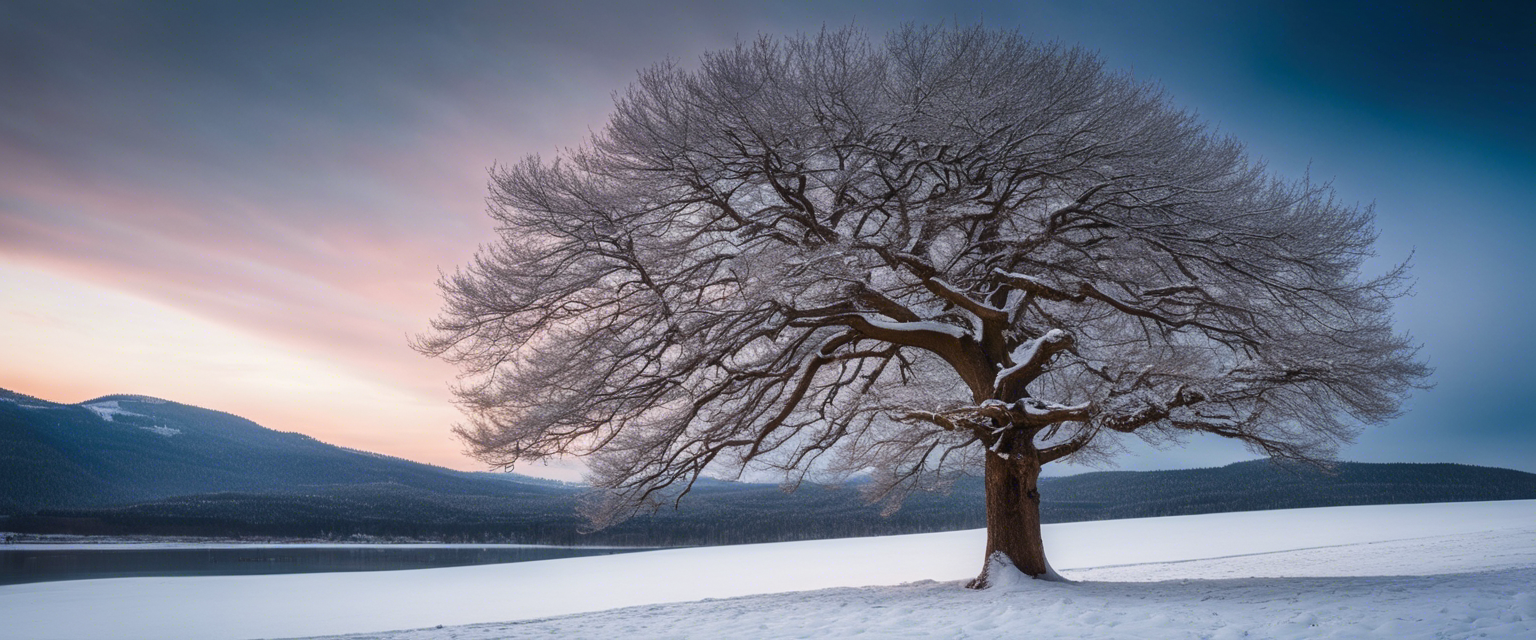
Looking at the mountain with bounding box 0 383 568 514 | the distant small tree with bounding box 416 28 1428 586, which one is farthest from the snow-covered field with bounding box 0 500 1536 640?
the mountain with bounding box 0 383 568 514

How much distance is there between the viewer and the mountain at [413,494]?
58844mm

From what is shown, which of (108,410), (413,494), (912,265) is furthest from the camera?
(108,410)

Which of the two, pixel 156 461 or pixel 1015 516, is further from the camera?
pixel 156 461

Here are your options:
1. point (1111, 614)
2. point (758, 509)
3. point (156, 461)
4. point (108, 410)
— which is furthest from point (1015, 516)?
point (108, 410)

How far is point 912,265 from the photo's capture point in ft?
32.0

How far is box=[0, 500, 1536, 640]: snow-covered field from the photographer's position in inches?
278

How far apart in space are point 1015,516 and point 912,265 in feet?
12.2

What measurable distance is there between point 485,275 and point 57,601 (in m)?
20.3

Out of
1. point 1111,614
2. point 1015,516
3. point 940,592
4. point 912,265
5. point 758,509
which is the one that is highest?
point 912,265

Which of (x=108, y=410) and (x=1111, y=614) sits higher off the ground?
(x=108, y=410)

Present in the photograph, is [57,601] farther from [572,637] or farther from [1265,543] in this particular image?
[1265,543]

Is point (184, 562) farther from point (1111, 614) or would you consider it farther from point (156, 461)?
point (156, 461)

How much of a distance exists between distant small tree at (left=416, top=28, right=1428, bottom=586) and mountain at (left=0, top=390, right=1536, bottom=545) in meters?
1.54

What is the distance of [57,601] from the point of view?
20562 millimetres
